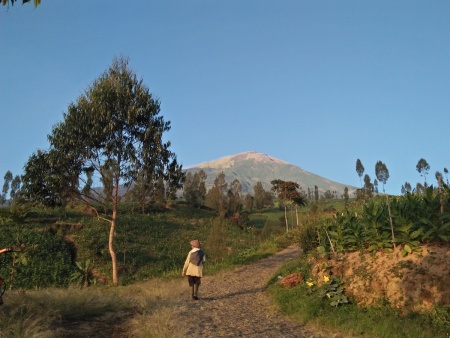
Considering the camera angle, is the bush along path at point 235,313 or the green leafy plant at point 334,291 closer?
the bush along path at point 235,313

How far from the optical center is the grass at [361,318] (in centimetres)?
734

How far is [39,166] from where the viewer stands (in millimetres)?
20500

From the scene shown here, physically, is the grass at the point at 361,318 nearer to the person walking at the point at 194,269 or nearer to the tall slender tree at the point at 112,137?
the person walking at the point at 194,269

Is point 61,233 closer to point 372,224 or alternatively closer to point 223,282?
point 223,282

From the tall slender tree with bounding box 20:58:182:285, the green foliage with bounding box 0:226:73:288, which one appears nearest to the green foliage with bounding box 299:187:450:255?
the tall slender tree with bounding box 20:58:182:285

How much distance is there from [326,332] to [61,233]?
115ft

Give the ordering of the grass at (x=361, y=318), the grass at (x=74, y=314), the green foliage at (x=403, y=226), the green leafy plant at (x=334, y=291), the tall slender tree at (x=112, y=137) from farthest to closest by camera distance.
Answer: the tall slender tree at (x=112, y=137), the green leafy plant at (x=334, y=291), the green foliage at (x=403, y=226), the grass at (x=361, y=318), the grass at (x=74, y=314)

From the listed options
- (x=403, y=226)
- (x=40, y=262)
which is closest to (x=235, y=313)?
(x=403, y=226)

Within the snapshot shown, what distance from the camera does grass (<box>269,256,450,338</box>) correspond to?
289 inches

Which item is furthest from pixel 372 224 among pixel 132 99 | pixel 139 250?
pixel 139 250

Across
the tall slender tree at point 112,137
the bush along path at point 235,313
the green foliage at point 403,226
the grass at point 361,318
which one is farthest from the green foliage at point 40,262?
the green foliage at point 403,226

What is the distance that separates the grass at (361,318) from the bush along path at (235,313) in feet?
1.40

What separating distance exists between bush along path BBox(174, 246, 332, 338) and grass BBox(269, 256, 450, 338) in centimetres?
43

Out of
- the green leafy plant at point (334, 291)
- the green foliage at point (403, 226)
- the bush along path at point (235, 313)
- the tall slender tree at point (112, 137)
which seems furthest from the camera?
the tall slender tree at point (112, 137)
